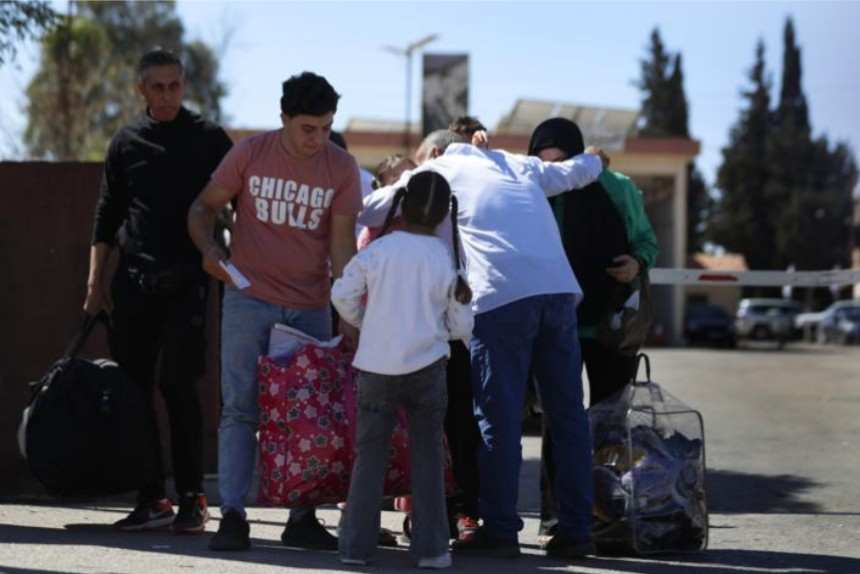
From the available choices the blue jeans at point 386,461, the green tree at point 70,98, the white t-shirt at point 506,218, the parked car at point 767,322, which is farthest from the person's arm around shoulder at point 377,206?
the parked car at point 767,322

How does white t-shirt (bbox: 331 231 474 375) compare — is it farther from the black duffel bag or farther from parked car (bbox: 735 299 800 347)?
parked car (bbox: 735 299 800 347)

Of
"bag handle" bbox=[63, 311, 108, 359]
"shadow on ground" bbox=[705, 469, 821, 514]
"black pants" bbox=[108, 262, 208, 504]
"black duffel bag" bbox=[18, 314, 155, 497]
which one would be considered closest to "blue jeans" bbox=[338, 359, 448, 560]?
"black pants" bbox=[108, 262, 208, 504]

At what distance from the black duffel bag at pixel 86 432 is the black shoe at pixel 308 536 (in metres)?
0.73

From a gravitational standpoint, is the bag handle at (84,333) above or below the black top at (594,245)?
below

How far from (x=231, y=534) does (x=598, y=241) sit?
2073 mm

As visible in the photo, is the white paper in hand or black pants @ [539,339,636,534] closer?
the white paper in hand

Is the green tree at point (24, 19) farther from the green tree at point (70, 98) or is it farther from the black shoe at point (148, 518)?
the green tree at point (70, 98)

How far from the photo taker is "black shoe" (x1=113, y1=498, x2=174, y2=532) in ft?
23.4

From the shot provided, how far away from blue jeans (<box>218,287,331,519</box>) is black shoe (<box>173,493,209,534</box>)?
1.74 ft

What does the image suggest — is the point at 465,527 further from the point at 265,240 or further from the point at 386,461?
the point at 265,240

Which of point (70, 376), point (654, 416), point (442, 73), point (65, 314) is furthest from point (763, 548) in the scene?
point (442, 73)

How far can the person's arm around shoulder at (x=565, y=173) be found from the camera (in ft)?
22.4

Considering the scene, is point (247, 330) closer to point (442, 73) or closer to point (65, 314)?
point (65, 314)

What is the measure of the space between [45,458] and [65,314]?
217 cm
